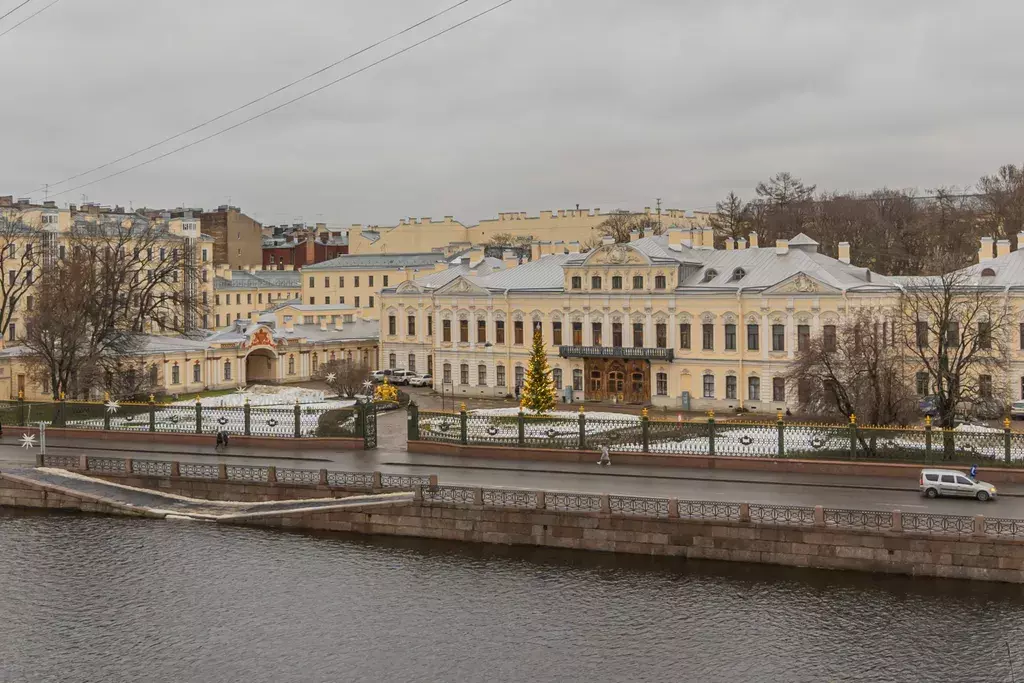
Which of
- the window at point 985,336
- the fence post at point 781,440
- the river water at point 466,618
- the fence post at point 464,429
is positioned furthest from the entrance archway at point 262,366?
the window at point 985,336

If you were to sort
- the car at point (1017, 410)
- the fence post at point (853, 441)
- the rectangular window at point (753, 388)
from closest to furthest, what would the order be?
the fence post at point (853, 441) → the car at point (1017, 410) → the rectangular window at point (753, 388)

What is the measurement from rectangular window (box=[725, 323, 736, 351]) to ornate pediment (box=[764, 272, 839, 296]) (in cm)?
230

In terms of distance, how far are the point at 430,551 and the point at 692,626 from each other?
7847mm

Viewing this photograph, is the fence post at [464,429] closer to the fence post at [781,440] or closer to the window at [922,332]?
the fence post at [781,440]

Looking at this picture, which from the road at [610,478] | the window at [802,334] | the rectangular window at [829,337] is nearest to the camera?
the road at [610,478]

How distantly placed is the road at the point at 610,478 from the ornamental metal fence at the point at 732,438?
39.8 inches

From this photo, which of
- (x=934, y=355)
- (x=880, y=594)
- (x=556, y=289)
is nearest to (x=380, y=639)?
(x=880, y=594)

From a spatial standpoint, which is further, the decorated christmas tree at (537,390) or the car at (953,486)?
the decorated christmas tree at (537,390)

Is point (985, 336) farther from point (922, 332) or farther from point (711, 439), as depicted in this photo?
point (711, 439)

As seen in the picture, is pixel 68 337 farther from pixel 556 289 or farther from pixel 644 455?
pixel 644 455

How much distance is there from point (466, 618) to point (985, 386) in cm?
2362

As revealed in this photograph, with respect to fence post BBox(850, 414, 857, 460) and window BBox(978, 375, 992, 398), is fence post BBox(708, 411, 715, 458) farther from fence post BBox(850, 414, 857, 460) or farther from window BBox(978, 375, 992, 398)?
window BBox(978, 375, 992, 398)

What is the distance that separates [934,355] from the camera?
4016 centimetres

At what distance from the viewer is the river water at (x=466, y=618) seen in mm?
20594
